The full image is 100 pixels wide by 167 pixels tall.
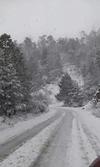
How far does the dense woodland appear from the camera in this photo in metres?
27.9

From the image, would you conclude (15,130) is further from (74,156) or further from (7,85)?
(74,156)

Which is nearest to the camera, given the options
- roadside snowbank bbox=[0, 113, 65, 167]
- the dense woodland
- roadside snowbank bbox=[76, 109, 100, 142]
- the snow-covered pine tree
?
roadside snowbank bbox=[0, 113, 65, 167]

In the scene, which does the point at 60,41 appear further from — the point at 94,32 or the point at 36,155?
the point at 36,155

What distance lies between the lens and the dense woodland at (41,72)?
27906mm

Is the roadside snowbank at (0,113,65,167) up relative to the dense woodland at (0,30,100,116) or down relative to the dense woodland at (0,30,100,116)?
down

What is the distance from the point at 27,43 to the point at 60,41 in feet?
60.1

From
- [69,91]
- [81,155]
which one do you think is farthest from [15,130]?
[69,91]

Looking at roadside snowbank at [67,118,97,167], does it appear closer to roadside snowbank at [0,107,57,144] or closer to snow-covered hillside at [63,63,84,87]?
roadside snowbank at [0,107,57,144]

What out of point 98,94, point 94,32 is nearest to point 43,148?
point 98,94

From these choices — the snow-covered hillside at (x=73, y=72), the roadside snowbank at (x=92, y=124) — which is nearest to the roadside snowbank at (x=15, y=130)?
the roadside snowbank at (x=92, y=124)

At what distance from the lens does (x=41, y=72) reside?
11862 centimetres

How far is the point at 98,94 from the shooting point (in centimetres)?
5238

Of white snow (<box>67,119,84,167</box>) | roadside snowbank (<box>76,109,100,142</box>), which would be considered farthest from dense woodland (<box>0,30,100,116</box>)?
white snow (<box>67,119,84,167</box>)

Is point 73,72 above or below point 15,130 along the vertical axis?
above
